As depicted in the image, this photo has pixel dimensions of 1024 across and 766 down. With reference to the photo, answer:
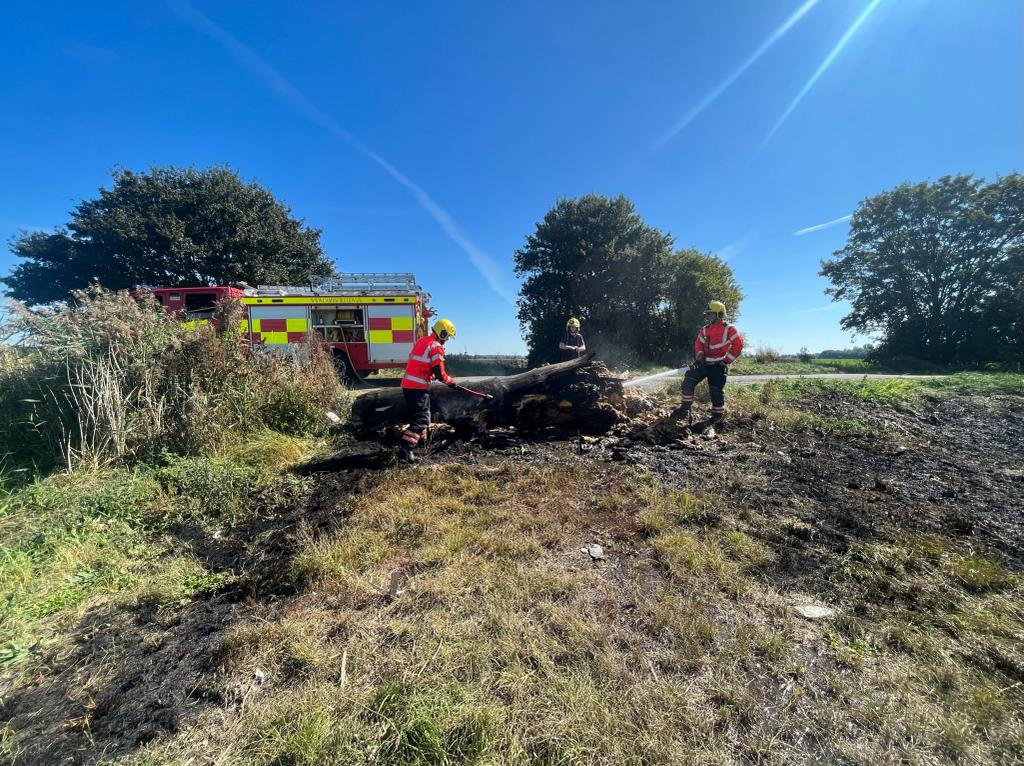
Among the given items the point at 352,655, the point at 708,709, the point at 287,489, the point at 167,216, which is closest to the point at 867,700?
the point at 708,709

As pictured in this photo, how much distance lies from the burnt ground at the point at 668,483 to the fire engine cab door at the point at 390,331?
584 cm

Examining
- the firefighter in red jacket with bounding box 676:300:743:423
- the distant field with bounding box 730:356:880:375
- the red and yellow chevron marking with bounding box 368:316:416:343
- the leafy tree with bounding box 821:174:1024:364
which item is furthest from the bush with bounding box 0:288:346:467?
the leafy tree with bounding box 821:174:1024:364

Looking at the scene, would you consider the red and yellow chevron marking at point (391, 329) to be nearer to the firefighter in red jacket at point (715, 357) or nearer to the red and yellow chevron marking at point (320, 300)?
the red and yellow chevron marking at point (320, 300)

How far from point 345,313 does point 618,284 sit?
483 inches

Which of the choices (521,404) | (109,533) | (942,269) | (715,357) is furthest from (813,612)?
(942,269)

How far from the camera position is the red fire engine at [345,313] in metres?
10.2

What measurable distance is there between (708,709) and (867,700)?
0.68 metres

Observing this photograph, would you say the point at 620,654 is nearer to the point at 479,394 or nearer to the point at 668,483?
the point at 668,483

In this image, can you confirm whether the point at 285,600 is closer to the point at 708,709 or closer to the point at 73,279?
the point at 708,709

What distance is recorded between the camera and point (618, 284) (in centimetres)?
1759

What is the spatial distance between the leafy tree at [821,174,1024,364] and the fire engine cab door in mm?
22054

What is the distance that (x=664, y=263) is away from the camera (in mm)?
17625

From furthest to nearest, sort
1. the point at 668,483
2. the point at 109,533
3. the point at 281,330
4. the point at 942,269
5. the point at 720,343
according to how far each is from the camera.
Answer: the point at 942,269
the point at 281,330
the point at 720,343
the point at 668,483
the point at 109,533

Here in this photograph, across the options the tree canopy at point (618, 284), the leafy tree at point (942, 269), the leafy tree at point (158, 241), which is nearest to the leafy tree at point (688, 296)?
the tree canopy at point (618, 284)
